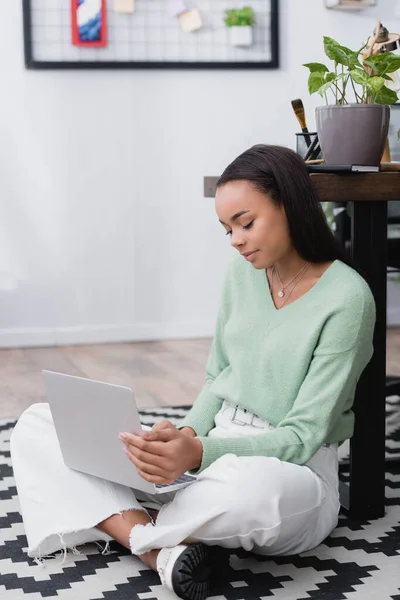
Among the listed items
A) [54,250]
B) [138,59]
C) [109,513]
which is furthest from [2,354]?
[109,513]

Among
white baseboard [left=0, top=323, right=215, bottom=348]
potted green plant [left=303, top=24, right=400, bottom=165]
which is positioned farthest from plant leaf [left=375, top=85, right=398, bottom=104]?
white baseboard [left=0, top=323, right=215, bottom=348]

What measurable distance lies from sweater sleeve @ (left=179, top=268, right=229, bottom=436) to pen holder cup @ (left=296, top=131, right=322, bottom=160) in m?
→ 0.34

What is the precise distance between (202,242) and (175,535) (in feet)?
8.35

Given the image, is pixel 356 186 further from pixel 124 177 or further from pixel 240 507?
pixel 124 177

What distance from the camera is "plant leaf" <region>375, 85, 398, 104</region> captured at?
177 centimetres

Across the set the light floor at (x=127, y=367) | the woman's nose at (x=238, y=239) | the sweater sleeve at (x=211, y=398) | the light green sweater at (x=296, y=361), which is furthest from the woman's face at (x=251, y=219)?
the light floor at (x=127, y=367)

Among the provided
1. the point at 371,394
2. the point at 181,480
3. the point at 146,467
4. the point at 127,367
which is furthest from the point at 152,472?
the point at 127,367

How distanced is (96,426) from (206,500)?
0.74ft

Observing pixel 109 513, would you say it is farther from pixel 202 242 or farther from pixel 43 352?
pixel 202 242

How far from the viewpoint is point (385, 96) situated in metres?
1.77

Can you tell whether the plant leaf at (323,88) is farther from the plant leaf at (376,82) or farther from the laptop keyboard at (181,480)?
the laptop keyboard at (181,480)

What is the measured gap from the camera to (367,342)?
5.29 feet

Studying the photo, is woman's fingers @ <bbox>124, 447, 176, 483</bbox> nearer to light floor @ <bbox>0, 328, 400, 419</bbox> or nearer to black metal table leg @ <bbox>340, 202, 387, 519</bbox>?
black metal table leg @ <bbox>340, 202, 387, 519</bbox>

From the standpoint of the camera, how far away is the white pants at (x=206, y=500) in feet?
4.84
